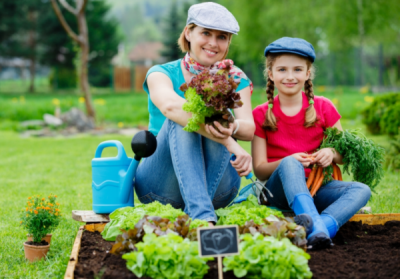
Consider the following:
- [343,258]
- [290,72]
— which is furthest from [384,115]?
[343,258]

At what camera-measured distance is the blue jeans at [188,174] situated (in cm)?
247

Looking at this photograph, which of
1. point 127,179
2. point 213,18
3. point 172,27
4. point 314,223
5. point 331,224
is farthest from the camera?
point 172,27

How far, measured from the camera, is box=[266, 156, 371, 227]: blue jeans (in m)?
2.63

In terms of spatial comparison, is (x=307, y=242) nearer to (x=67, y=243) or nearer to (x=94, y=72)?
(x=67, y=243)

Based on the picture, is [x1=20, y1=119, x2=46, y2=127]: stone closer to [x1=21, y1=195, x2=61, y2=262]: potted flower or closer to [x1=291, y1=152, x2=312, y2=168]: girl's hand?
[x1=21, y1=195, x2=61, y2=262]: potted flower

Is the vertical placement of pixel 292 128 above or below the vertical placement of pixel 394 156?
above

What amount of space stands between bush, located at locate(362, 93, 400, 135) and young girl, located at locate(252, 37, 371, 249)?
3.68 meters

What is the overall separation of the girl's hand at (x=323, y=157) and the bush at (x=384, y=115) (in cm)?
384

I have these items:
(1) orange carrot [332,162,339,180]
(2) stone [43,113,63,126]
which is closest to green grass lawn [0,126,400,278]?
(1) orange carrot [332,162,339,180]

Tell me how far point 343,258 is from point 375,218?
895mm

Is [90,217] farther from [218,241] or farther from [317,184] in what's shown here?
[317,184]

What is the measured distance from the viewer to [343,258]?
2252 millimetres

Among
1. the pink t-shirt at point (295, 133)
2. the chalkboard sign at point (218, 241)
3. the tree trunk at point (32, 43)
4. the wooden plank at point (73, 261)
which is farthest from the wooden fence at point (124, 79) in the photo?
the chalkboard sign at point (218, 241)

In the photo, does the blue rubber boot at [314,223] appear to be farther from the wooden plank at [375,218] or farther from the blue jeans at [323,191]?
the wooden plank at [375,218]
